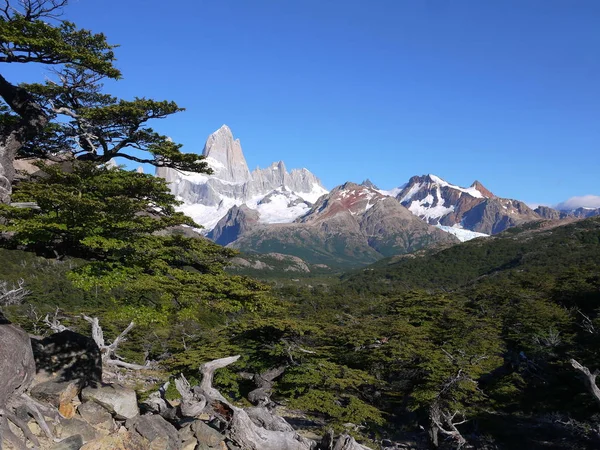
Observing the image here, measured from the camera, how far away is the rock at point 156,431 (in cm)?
1260

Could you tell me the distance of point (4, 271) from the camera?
105312 millimetres

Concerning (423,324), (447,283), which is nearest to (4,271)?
(423,324)

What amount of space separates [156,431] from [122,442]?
1.04 meters

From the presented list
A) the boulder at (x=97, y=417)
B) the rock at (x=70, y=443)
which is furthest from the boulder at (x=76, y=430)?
the boulder at (x=97, y=417)

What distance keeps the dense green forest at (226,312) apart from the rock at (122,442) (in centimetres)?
398

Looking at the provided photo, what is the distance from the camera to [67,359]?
47.9 feet

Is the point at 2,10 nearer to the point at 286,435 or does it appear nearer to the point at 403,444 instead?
the point at 286,435

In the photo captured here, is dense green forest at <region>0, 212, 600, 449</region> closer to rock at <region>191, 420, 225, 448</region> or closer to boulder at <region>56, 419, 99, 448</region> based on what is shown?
boulder at <region>56, 419, 99, 448</region>

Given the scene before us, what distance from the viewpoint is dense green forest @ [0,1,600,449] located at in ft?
35.7

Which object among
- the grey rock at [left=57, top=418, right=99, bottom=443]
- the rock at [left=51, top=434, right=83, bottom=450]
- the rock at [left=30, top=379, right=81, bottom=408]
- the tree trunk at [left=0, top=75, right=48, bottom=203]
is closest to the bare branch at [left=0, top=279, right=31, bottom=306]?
the rock at [left=30, top=379, right=81, bottom=408]

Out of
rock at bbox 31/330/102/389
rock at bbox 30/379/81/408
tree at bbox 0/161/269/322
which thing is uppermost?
tree at bbox 0/161/269/322

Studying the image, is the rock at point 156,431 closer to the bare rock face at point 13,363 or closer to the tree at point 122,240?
the bare rock face at point 13,363

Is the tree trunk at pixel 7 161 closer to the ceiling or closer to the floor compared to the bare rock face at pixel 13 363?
closer to the ceiling

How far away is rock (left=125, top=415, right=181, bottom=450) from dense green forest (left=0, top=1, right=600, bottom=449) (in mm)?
3576
